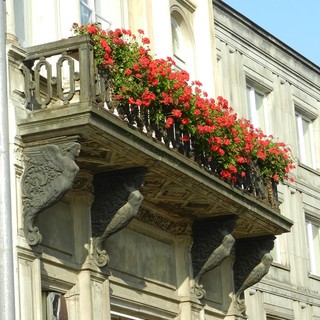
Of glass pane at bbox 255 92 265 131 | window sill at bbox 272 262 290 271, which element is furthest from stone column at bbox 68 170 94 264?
glass pane at bbox 255 92 265 131

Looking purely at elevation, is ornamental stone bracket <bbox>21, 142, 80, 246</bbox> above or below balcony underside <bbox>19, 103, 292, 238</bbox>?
below

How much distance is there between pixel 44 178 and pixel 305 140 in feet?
67.7

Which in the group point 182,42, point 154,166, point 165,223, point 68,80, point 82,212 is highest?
point 182,42

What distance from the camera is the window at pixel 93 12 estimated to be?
866 inches

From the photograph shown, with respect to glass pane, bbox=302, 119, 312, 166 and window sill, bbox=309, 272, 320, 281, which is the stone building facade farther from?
glass pane, bbox=302, 119, 312, 166

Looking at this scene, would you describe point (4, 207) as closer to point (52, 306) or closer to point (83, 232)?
point (52, 306)

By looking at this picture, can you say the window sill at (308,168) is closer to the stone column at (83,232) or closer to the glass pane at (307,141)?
the glass pane at (307,141)

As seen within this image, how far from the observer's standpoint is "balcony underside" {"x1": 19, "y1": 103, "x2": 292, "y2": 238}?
738 inches

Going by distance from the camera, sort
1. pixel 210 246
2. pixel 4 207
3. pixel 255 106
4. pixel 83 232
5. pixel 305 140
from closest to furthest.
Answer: pixel 4 207, pixel 83 232, pixel 210 246, pixel 255 106, pixel 305 140

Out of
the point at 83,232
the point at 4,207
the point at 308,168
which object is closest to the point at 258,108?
the point at 308,168

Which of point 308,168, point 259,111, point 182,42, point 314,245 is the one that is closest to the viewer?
point 182,42

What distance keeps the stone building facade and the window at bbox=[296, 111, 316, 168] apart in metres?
12.1

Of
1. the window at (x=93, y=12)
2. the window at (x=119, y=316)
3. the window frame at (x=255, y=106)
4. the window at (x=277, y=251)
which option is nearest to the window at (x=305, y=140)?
the window frame at (x=255, y=106)

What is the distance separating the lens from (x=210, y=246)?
80.0 ft
